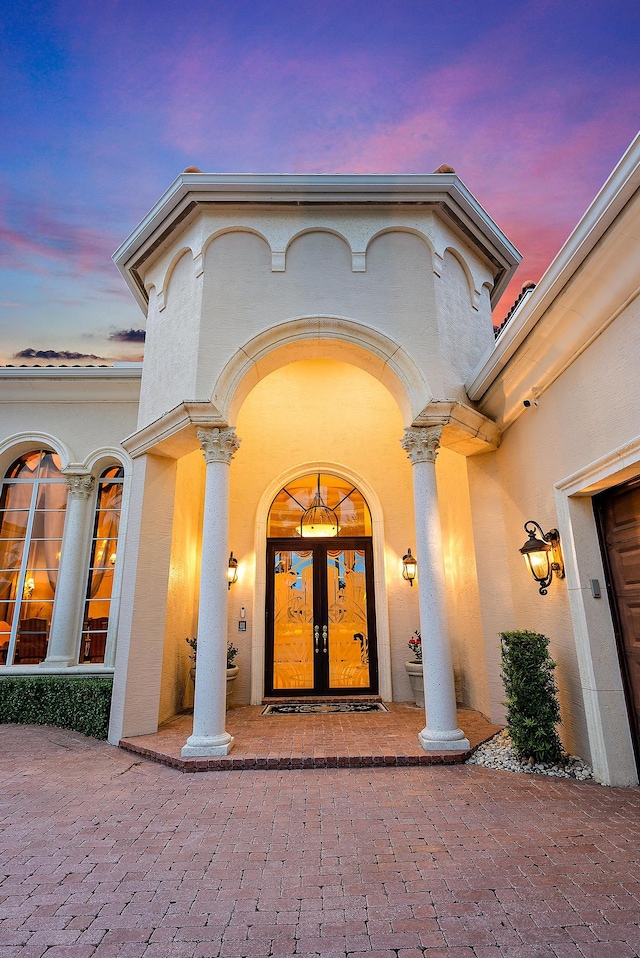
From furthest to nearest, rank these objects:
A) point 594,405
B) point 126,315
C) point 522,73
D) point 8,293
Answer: point 126,315
point 8,293
point 522,73
point 594,405

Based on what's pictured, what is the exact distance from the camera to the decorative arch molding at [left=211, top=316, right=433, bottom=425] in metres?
6.10

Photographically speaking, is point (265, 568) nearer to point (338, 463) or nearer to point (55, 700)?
point (338, 463)

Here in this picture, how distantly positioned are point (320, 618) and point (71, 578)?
455 centimetres

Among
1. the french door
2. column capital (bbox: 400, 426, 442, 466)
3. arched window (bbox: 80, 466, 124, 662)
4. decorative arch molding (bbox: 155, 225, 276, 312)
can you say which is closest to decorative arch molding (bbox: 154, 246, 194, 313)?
decorative arch molding (bbox: 155, 225, 276, 312)

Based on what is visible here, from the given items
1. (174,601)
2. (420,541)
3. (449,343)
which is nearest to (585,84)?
(449,343)

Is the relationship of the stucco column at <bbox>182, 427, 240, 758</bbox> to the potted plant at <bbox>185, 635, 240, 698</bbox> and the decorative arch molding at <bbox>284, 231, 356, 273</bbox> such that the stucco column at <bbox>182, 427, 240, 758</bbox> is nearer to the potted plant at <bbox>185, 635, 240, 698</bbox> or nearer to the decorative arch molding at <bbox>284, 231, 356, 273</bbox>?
the potted plant at <bbox>185, 635, 240, 698</bbox>

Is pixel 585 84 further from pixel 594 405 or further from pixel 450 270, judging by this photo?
pixel 594 405

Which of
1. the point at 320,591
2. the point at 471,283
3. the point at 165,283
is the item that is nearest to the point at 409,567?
the point at 320,591

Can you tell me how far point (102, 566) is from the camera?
8.18m

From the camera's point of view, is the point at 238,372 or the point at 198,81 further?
the point at 198,81

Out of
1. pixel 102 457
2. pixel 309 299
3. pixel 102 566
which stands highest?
pixel 309 299

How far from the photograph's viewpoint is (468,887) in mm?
2801

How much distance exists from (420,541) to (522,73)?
8650mm

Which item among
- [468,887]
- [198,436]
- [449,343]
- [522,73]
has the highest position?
[522,73]
